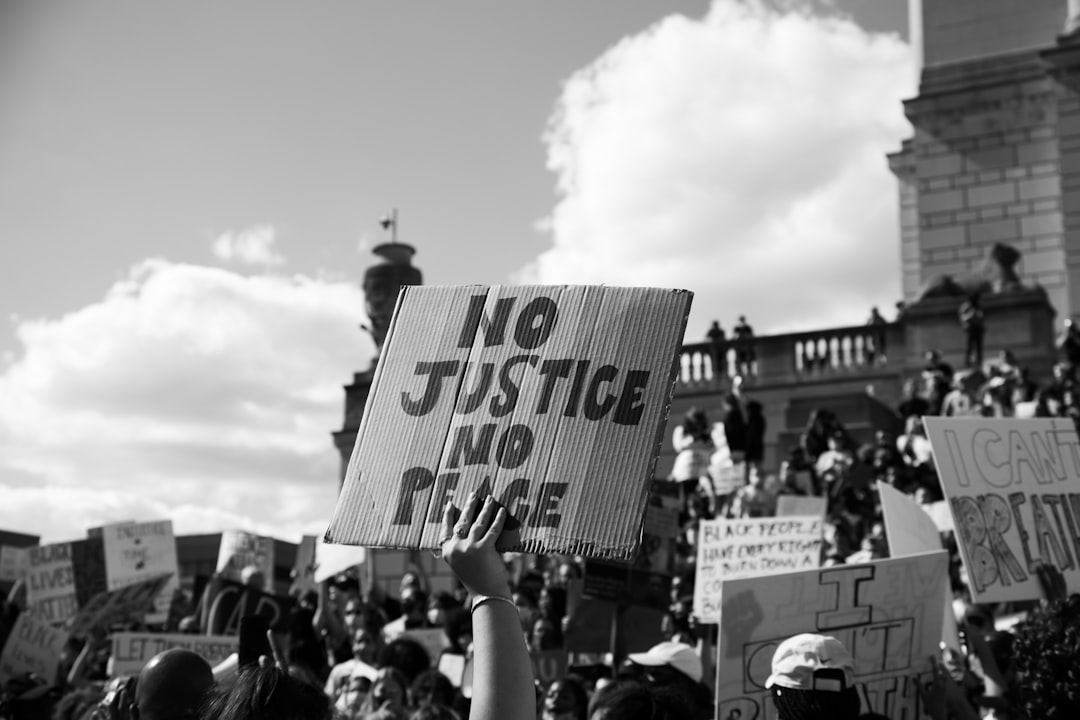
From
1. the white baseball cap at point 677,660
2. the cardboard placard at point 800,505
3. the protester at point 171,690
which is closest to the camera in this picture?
the protester at point 171,690

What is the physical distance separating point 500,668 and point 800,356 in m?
22.1

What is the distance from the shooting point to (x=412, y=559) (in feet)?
62.5

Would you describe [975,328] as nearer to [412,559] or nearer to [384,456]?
[412,559]

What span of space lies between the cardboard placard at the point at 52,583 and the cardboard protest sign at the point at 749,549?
6945 mm

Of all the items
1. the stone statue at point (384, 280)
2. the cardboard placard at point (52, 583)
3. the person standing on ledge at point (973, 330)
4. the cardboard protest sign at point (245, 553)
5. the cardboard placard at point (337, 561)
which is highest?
the stone statue at point (384, 280)

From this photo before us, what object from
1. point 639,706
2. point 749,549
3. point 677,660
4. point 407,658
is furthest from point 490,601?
point 749,549

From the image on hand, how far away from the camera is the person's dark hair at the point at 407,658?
7.60m

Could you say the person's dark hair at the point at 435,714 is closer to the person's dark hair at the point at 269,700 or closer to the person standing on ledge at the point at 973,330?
the person's dark hair at the point at 269,700

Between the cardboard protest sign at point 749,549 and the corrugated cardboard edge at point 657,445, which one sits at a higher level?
the cardboard protest sign at point 749,549

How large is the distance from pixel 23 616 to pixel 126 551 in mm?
3781

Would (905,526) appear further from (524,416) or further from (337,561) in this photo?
(337,561)

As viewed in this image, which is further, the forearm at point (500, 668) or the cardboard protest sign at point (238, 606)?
the cardboard protest sign at point (238, 606)

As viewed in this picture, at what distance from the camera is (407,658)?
762 centimetres

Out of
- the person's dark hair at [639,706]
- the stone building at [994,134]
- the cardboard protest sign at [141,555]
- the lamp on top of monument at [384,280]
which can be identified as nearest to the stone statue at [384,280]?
the lamp on top of monument at [384,280]
